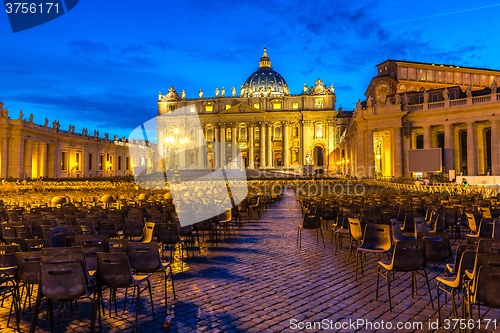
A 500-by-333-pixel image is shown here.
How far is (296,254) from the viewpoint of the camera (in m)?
9.30

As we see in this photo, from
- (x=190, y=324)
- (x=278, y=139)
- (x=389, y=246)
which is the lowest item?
(x=190, y=324)

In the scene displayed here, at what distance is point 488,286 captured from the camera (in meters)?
3.98

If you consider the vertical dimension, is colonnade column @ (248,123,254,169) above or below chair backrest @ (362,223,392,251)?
above

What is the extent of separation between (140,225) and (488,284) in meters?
8.08

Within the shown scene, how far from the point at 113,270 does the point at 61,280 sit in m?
0.71

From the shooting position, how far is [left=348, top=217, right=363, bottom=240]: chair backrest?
8109 millimetres

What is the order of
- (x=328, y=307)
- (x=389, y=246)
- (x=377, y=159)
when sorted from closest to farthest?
(x=328, y=307) < (x=389, y=246) < (x=377, y=159)

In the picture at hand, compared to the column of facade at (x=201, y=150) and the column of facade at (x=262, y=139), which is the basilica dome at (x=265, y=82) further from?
the column of facade at (x=201, y=150)

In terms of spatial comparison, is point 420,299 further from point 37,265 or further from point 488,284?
point 37,265

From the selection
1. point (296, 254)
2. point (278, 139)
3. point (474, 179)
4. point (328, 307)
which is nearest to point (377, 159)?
point (474, 179)

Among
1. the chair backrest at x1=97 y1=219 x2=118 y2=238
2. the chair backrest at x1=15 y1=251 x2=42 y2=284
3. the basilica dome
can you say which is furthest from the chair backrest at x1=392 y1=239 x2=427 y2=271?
the basilica dome

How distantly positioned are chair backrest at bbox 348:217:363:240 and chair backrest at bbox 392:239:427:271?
2.42 metres

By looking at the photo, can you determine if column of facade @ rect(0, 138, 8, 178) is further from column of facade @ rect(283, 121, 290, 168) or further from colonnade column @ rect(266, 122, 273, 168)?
column of facade @ rect(283, 121, 290, 168)

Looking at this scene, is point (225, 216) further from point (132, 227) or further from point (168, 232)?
point (168, 232)
